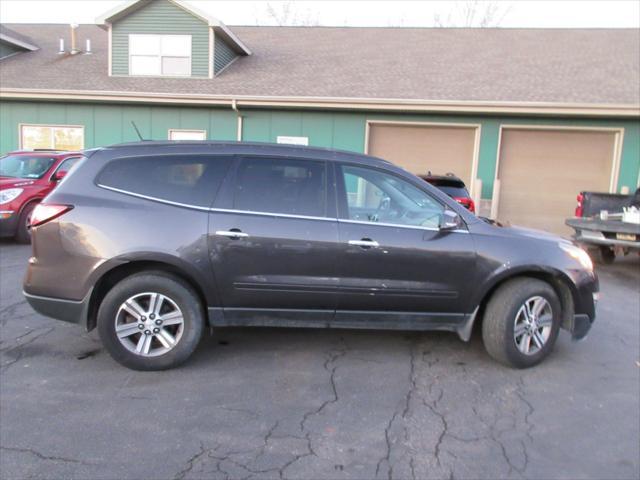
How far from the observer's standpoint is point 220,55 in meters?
15.1

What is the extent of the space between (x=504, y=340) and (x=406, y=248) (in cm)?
111

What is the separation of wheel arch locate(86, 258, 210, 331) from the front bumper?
5.96 m

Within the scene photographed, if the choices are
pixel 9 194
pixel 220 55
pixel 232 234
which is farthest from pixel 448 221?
pixel 220 55

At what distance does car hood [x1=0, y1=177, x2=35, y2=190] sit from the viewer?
881cm

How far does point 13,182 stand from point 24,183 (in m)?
0.17

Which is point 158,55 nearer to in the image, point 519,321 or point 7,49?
point 7,49

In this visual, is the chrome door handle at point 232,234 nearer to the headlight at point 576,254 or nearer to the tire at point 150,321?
the tire at point 150,321

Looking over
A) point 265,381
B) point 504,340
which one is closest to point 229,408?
point 265,381

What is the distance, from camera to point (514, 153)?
1295cm

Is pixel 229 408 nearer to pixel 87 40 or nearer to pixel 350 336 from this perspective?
pixel 350 336

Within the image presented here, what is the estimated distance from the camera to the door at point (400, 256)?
4.10 m

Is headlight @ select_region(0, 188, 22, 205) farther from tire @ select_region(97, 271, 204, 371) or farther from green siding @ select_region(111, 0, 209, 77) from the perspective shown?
green siding @ select_region(111, 0, 209, 77)

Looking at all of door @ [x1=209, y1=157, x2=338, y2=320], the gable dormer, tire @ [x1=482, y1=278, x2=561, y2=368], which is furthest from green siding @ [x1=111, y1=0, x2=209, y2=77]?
tire @ [x1=482, y1=278, x2=561, y2=368]

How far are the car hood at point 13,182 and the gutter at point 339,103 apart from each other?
494cm
